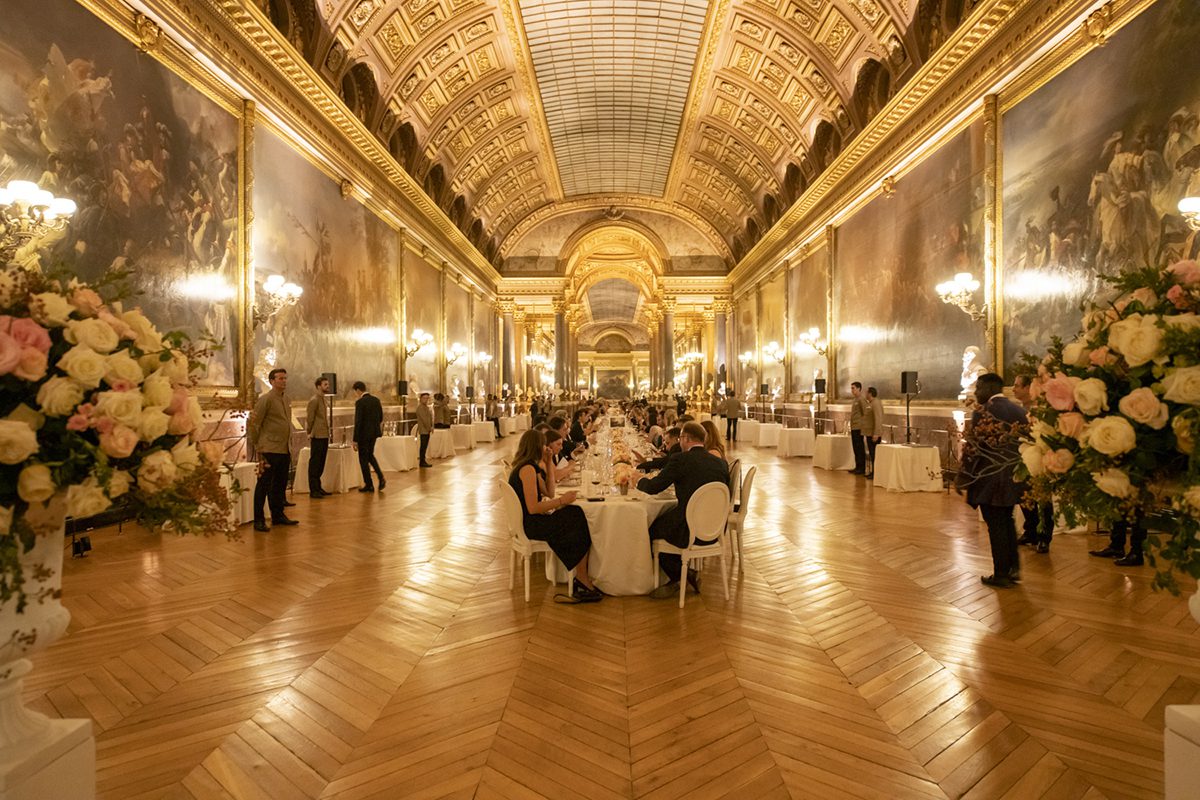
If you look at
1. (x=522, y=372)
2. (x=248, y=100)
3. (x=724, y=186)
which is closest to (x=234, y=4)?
(x=248, y=100)

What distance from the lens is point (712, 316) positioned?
31094 mm

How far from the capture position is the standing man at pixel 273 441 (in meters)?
7.02

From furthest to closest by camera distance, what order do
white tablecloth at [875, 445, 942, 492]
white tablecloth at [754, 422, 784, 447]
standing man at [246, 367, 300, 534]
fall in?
1. white tablecloth at [754, 422, 784, 447]
2. white tablecloth at [875, 445, 942, 492]
3. standing man at [246, 367, 300, 534]

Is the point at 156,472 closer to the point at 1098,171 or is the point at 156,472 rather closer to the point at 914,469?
the point at 1098,171

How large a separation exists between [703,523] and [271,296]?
25.7 feet

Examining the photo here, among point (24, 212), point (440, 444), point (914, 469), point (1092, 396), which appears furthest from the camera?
point (440, 444)

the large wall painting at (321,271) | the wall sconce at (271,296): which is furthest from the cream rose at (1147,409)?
the large wall painting at (321,271)

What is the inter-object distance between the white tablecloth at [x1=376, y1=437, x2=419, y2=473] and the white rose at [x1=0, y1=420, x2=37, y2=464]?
37.2ft

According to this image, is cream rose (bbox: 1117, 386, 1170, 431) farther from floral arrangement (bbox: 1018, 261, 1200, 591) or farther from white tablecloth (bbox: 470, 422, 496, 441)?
white tablecloth (bbox: 470, 422, 496, 441)

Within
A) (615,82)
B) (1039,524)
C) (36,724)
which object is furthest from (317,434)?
(615,82)

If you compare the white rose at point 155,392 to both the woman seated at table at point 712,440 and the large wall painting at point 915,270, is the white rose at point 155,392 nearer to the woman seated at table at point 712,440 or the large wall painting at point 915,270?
the woman seated at table at point 712,440

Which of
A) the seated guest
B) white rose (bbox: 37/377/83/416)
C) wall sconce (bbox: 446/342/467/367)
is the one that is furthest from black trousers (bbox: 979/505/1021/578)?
wall sconce (bbox: 446/342/467/367)

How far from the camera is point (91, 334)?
Answer: 5.50 ft

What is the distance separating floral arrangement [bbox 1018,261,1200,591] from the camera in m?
1.71
